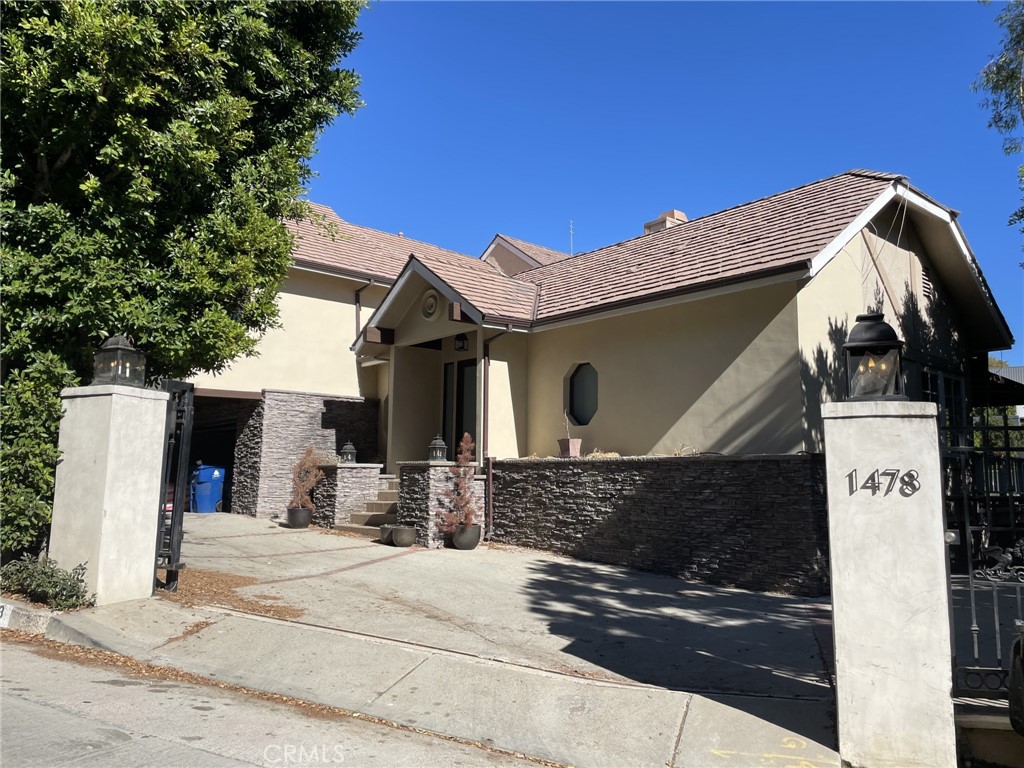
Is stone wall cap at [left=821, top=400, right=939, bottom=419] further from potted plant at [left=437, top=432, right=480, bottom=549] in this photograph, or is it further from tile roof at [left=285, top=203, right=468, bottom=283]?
tile roof at [left=285, top=203, right=468, bottom=283]

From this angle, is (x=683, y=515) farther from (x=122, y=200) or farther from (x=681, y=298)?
(x=122, y=200)

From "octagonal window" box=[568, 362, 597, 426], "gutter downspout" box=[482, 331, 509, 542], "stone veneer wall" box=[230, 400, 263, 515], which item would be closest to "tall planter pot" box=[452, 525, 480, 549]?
"gutter downspout" box=[482, 331, 509, 542]

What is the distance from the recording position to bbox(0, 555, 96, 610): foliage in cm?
688

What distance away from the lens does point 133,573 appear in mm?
7324

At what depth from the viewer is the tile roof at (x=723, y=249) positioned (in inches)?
417

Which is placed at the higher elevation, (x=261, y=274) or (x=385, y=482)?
(x=261, y=274)

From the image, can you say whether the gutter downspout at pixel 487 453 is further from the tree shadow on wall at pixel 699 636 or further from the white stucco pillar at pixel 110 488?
the white stucco pillar at pixel 110 488

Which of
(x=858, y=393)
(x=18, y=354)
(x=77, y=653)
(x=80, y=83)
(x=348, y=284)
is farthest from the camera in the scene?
(x=348, y=284)

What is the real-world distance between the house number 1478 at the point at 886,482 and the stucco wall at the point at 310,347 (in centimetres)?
1414

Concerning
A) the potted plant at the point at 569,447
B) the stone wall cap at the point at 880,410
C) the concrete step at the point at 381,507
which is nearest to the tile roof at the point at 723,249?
the potted plant at the point at 569,447

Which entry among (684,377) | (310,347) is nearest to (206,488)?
(310,347)

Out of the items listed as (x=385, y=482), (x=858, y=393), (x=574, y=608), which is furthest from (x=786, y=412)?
(x=385, y=482)

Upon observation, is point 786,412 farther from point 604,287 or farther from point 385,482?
point 385,482

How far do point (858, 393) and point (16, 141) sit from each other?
28.9 ft
